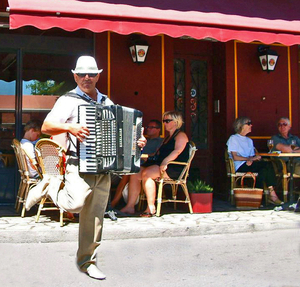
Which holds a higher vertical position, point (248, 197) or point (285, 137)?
point (285, 137)

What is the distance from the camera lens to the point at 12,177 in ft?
27.2

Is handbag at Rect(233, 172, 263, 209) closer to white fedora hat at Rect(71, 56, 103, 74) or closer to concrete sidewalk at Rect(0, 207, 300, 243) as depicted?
concrete sidewalk at Rect(0, 207, 300, 243)

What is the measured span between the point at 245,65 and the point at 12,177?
455 cm

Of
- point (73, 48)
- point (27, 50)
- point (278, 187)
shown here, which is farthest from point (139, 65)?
point (278, 187)

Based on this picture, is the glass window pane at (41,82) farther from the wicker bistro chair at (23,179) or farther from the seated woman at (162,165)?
the seated woman at (162,165)

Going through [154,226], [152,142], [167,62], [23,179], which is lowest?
[154,226]

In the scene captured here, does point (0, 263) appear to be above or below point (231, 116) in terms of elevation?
below

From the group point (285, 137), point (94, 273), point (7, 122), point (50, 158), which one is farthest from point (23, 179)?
point (285, 137)

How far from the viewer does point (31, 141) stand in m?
7.84

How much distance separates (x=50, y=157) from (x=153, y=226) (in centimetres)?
160

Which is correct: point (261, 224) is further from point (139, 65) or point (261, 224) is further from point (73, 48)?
point (73, 48)

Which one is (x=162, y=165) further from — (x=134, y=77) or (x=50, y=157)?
(x=134, y=77)

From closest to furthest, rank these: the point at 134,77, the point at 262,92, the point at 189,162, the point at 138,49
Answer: the point at 189,162, the point at 138,49, the point at 134,77, the point at 262,92

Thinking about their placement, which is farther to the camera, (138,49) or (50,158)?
(138,49)
